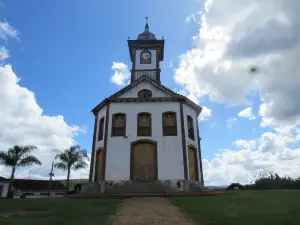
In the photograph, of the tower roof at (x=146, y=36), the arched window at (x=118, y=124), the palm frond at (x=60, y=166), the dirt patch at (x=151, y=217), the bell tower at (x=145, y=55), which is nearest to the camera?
the dirt patch at (x=151, y=217)

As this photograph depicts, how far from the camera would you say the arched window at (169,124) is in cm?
1997

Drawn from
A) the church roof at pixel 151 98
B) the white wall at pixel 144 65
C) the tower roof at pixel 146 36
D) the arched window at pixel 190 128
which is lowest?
the arched window at pixel 190 128

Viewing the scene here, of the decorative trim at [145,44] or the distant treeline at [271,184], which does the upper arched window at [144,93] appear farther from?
the distant treeline at [271,184]

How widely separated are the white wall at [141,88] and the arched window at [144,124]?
2292mm

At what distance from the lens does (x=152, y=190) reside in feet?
56.5

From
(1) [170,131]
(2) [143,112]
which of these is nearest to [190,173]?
(1) [170,131]

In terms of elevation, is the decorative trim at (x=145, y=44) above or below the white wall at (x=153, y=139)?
above

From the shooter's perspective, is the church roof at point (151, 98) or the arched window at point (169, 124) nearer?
the arched window at point (169, 124)

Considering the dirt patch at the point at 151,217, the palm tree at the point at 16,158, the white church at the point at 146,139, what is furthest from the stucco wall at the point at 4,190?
the dirt patch at the point at 151,217

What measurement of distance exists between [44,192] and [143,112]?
35.4 metres

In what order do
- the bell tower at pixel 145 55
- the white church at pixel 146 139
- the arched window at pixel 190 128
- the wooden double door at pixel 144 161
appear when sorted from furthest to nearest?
the bell tower at pixel 145 55
the arched window at pixel 190 128
the wooden double door at pixel 144 161
the white church at pixel 146 139

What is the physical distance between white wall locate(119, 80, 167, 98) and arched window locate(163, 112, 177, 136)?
2.17m

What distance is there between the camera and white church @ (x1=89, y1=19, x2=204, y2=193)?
61.1ft

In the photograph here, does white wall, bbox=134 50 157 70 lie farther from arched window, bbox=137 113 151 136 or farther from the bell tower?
arched window, bbox=137 113 151 136
